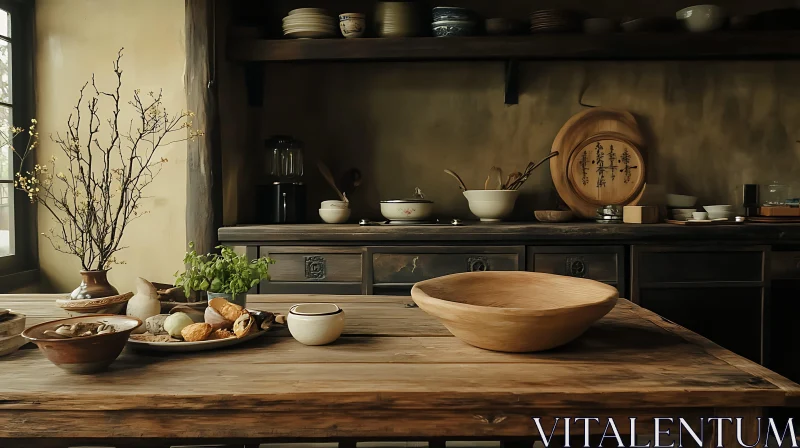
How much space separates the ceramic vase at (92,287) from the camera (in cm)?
138

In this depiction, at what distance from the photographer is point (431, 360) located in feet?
3.54

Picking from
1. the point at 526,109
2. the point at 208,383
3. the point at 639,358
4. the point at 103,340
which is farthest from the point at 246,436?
the point at 526,109

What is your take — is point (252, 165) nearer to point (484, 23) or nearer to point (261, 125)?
point (261, 125)

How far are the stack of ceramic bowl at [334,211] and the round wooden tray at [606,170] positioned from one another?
→ 1192 millimetres

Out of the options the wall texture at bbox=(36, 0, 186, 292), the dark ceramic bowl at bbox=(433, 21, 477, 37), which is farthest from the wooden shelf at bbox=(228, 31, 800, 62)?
the wall texture at bbox=(36, 0, 186, 292)

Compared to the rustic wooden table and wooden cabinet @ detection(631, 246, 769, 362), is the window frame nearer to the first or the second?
the rustic wooden table

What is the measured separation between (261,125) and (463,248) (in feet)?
4.64

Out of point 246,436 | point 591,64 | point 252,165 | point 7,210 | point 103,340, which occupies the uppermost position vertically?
point 591,64

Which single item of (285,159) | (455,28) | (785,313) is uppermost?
(455,28)

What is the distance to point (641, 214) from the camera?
8.86 feet

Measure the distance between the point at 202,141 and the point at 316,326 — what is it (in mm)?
1842

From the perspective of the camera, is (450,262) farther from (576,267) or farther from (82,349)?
(82,349)

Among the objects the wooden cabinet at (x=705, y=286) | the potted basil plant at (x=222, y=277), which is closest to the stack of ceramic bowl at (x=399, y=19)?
the wooden cabinet at (x=705, y=286)

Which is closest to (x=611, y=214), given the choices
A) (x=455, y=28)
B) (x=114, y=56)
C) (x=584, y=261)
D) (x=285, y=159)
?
(x=584, y=261)
